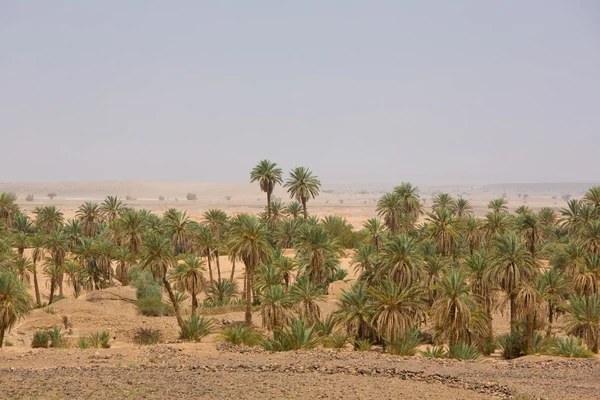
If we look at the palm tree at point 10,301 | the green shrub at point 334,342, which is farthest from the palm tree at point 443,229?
the palm tree at point 10,301

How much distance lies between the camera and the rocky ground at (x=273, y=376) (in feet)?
71.2

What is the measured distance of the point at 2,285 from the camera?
36719mm

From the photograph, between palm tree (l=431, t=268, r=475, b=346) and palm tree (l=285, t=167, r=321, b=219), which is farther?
palm tree (l=285, t=167, r=321, b=219)

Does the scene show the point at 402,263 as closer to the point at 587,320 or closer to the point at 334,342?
the point at 334,342

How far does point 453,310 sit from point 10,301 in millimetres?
27631

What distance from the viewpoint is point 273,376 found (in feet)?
79.4

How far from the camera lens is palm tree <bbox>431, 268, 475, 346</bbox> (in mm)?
40750

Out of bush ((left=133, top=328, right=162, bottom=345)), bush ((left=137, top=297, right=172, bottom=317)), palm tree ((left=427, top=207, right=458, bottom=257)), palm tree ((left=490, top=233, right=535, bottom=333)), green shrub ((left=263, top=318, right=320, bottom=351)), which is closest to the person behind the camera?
green shrub ((left=263, top=318, right=320, bottom=351))

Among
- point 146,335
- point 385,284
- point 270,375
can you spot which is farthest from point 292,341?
point 146,335

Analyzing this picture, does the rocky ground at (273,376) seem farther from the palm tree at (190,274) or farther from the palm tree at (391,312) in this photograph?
the palm tree at (190,274)

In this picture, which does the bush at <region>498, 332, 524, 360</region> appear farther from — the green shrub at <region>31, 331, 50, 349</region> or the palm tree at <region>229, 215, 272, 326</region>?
the green shrub at <region>31, 331, 50, 349</region>

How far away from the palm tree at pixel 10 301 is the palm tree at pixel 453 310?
2602 cm

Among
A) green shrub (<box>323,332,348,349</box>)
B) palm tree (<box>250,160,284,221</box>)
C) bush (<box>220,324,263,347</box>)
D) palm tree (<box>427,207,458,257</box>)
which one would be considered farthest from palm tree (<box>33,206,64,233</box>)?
green shrub (<box>323,332,348,349</box>)

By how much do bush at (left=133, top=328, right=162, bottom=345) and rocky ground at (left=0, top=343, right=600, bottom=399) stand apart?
1732 centimetres
